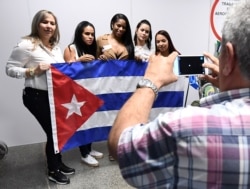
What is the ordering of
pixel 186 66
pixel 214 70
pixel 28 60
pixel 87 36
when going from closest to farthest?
pixel 214 70, pixel 186 66, pixel 28 60, pixel 87 36

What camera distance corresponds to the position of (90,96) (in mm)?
2314

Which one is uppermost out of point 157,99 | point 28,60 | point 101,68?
point 28,60

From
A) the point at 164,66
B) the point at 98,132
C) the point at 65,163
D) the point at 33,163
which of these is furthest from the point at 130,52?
the point at 164,66

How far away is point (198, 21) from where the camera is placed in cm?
367

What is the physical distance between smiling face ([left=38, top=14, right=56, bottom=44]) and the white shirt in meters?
0.10

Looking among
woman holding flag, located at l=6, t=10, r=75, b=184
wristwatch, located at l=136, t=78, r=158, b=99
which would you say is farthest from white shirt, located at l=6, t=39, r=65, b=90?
wristwatch, located at l=136, t=78, r=158, b=99

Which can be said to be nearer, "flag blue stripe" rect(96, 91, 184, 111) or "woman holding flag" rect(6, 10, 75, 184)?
"woman holding flag" rect(6, 10, 75, 184)

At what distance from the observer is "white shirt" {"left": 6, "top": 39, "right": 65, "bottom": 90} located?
2049mm

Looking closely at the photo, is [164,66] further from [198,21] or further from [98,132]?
[198,21]

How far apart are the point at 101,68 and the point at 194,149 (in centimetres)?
193

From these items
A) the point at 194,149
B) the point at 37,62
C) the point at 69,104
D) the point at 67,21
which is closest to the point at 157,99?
the point at 69,104

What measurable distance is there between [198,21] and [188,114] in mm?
3517

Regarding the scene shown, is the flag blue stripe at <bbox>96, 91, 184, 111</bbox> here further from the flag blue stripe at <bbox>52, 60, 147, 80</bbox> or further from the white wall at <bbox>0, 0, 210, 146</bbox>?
the white wall at <bbox>0, 0, 210, 146</bbox>

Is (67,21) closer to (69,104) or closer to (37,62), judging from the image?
(37,62)
